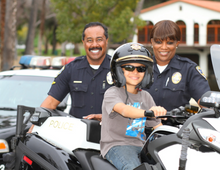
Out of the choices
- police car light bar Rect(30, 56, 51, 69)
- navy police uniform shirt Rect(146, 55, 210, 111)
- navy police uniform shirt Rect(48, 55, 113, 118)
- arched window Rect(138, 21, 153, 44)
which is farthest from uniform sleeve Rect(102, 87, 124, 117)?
arched window Rect(138, 21, 153, 44)

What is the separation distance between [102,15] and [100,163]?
1648 centimetres

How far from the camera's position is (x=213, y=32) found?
3028 centimetres

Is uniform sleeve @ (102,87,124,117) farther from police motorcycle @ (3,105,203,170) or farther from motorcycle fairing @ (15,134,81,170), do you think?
motorcycle fairing @ (15,134,81,170)

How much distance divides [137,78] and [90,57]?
126 centimetres

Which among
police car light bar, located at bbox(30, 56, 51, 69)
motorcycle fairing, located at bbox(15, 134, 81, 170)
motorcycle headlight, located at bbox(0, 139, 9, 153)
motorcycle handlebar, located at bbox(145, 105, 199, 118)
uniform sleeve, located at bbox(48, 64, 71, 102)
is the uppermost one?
police car light bar, located at bbox(30, 56, 51, 69)

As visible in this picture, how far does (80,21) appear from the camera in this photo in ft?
62.2

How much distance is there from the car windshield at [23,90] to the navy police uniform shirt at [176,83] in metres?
2.24

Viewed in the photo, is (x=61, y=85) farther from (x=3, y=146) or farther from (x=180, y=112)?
(x=180, y=112)

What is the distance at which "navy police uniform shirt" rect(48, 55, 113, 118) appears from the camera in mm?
3350

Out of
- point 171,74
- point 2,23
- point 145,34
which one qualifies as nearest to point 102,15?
point 2,23

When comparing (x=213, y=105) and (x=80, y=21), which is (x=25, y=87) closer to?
(x=213, y=105)

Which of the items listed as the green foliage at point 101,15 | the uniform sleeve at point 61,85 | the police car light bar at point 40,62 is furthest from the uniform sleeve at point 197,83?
the green foliage at point 101,15

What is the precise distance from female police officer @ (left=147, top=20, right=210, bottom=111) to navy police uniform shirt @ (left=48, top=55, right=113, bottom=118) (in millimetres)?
613

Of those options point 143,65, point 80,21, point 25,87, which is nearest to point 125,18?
point 80,21
